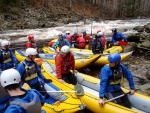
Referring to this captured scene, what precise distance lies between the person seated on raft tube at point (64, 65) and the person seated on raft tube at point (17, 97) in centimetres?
283

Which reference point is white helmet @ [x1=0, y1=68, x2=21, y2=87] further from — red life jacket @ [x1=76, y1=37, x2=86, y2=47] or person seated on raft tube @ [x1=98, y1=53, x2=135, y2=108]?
red life jacket @ [x1=76, y1=37, x2=86, y2=47]

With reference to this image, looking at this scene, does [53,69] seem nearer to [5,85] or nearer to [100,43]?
[100,43]

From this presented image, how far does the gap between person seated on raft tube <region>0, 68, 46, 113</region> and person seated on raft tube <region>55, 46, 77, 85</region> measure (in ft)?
9.29

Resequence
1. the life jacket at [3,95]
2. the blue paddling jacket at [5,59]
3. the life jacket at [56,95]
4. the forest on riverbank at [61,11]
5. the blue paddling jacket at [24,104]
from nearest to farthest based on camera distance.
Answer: the blue paddling jacket at [24,104], the life jacket at [3,95], the life jacket at [56,95], the blue paddling jacket at [5,59], the forest on riverbank at [61,11]

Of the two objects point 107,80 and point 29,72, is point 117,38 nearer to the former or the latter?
point 107,80

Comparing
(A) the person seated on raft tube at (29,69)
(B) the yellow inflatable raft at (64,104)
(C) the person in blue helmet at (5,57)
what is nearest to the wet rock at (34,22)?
(C) the person in blue helmet at (5,57)

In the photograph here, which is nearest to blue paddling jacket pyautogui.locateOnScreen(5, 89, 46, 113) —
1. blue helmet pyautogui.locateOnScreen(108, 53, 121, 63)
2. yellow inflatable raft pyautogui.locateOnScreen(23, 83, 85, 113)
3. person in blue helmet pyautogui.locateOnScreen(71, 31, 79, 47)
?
yellow inflatable raft pyautogui.locateOnScreen(23, 83, 85, 113)

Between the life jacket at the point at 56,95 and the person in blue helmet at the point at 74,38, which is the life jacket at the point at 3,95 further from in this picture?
the person in blue helmet at the point at 74,38

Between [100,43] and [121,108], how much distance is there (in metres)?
4.32

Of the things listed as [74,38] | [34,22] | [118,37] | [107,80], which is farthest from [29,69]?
[34,22]

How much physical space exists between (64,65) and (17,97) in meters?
3.18

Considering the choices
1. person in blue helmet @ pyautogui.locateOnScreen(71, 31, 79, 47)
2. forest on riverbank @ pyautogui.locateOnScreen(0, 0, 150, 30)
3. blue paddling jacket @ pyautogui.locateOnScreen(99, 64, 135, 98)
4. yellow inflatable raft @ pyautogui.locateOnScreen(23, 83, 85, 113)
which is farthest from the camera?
forest on riverbank @ pyautogui.locateOnScreen(0, 0, 150, 30)

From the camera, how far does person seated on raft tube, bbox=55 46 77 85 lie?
16.8 ft

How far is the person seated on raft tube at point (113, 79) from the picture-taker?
3667 millimetres
